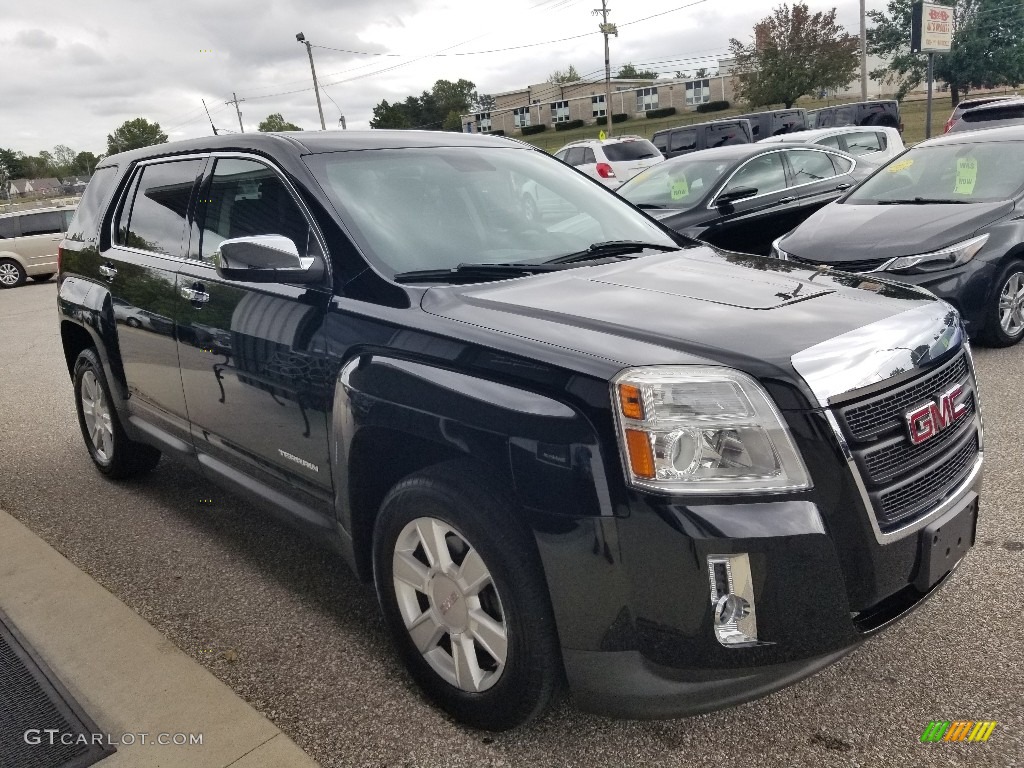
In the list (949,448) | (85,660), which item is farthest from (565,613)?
(85,660)

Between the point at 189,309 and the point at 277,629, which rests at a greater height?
the point at 189,309

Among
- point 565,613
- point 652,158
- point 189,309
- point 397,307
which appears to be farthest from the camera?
point 652,158

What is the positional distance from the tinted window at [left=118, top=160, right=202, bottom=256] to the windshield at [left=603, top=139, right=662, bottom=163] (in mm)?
18124

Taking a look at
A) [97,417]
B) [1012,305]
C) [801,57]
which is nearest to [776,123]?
[1012,305]

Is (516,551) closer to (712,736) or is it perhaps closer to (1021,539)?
(712,736)

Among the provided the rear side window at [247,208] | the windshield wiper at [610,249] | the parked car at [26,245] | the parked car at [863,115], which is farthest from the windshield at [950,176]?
the parked car at [26,245]

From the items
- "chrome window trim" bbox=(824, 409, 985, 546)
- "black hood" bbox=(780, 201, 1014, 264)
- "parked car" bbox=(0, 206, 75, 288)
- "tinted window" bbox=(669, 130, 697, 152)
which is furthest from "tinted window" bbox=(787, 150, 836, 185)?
"parked car" bbox=(0, 206, 75, 288)

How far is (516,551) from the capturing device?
2195 mm

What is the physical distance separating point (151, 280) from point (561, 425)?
256cm

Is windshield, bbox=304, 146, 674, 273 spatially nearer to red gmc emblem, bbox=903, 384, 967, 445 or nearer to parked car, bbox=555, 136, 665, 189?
red gmc emblem, bbox=903, 384, 967, 445

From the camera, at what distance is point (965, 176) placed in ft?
22.5

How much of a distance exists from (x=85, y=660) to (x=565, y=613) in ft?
6.32

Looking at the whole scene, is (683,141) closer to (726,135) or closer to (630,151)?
(726,135)

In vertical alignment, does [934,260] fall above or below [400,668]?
→ above
